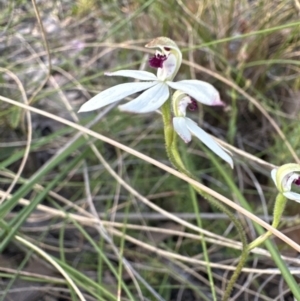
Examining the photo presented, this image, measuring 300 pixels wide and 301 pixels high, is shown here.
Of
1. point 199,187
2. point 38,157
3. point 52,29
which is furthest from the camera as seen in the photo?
point 52,29

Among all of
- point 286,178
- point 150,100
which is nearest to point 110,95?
point 150,100

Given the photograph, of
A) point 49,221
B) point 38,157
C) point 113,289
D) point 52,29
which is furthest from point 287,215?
point 52,29

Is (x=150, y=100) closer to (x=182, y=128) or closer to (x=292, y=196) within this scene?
(x=182, y=128)

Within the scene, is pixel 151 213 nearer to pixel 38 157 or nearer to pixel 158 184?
pixel 158 184

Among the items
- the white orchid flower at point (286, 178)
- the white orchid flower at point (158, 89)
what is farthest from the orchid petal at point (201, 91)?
the white orchid flower at point (286, 178)

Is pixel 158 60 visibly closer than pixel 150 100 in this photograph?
No

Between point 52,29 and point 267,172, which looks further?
point 52,29
